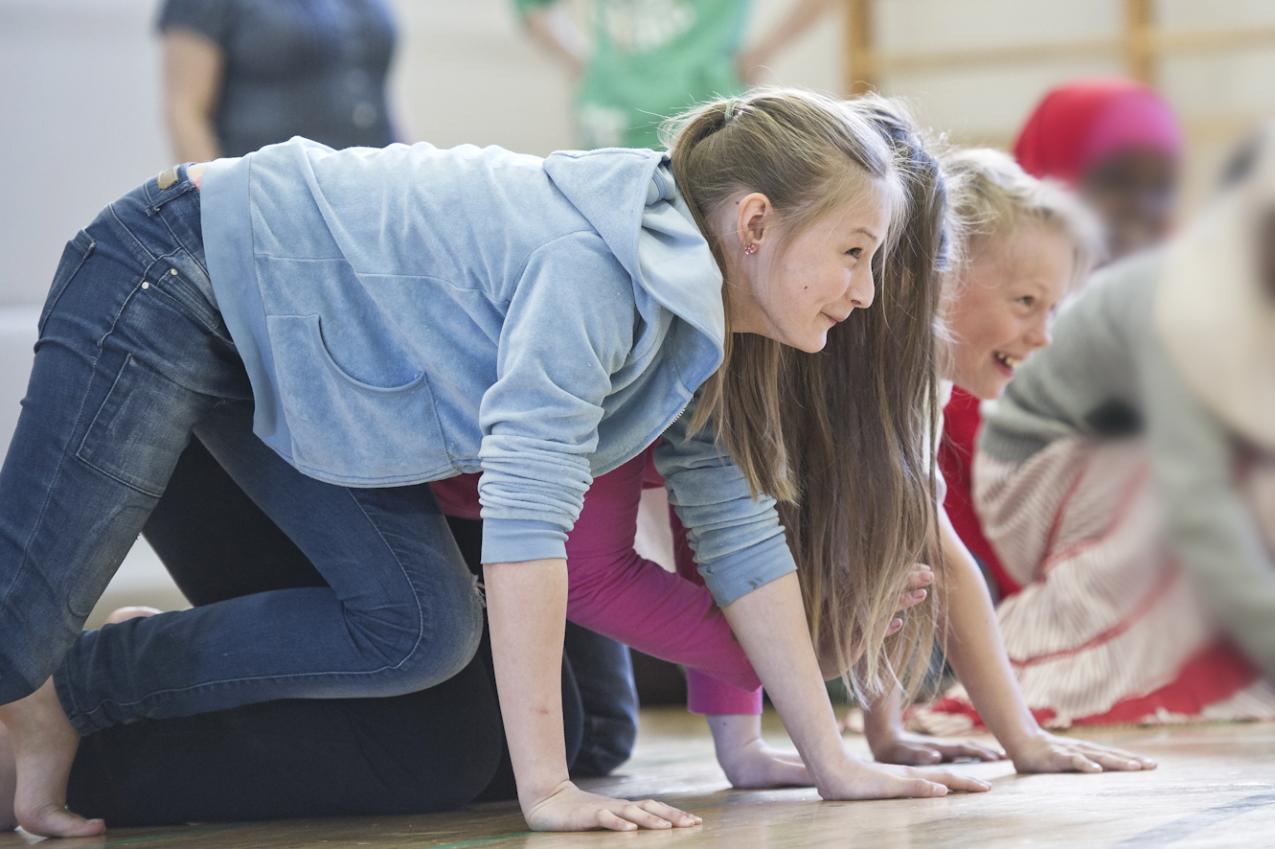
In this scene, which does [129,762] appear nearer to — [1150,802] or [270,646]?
[270,646]

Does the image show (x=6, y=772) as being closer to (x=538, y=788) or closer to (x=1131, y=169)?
(x=538, y=788)

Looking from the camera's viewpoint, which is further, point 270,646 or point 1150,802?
point 270,646

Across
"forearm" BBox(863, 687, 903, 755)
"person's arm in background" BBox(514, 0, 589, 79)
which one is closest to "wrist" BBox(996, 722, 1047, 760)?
"forearm" BBox(863, 687, 903, 755)

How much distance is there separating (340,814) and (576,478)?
36 centimetres

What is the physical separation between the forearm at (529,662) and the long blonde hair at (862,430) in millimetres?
209

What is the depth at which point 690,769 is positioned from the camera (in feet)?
4.16

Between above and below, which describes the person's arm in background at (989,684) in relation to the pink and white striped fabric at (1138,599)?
below

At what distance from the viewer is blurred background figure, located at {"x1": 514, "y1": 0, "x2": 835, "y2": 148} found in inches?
108

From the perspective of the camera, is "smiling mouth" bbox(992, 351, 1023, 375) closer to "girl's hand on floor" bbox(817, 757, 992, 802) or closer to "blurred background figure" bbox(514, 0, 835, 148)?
"girl's hand on floor" bbox(817, 757, 992, 802)

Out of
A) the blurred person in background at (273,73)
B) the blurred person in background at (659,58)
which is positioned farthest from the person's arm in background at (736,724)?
the blurred person in background at (659,58)

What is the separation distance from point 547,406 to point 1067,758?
0.49 meters

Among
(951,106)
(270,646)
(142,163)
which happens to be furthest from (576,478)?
(951,106)

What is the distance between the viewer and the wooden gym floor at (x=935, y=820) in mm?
725

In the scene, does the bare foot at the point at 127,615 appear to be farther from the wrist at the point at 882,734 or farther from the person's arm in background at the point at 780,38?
the person's arm in background at the point at 780,38
